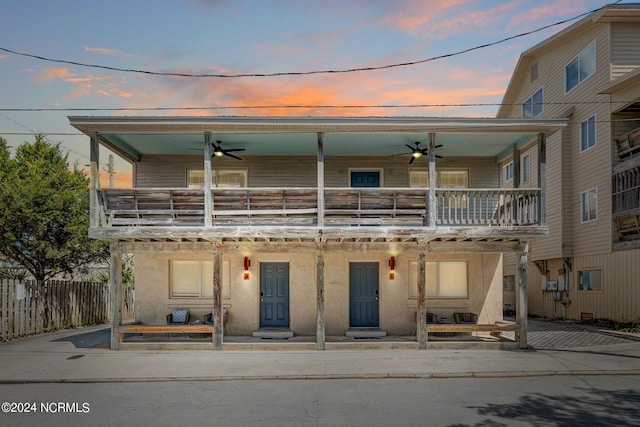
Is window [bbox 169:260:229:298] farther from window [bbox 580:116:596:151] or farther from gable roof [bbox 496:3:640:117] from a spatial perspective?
window [bbox 580:116:596:151]

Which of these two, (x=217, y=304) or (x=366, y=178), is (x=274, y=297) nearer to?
(x=217, y=304)

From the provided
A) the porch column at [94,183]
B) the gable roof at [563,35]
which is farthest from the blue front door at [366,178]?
the porch column at [94,183]

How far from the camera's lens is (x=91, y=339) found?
1850 cm

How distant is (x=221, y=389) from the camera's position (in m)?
10.9

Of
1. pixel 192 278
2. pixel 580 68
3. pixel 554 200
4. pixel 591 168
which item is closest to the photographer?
pixel 192 278

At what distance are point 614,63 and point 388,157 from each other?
10118 millimetres

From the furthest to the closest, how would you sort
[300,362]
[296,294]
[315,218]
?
1. [296,294]
2. [315,218]
3. [300,362]

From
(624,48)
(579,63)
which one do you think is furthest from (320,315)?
(579,63)

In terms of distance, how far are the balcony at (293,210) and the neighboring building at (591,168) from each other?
8.59 feet

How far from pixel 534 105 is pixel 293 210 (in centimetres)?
1854

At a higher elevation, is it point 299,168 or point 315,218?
point 299,168

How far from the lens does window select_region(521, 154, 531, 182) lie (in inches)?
1151

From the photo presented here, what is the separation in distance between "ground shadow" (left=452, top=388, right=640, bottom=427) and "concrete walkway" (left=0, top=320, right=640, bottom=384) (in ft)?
7.11

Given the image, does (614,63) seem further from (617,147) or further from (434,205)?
(434,205)
